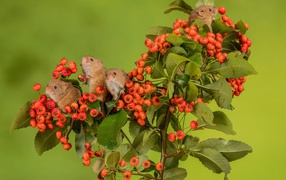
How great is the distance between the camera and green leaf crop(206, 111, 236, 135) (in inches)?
54.9

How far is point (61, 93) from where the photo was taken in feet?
4.30

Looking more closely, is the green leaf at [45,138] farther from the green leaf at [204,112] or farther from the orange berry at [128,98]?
the green leaf at [204,112]

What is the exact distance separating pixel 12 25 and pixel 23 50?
103 mm

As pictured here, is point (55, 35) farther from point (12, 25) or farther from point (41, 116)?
point (41, 116)

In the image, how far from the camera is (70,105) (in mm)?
1313

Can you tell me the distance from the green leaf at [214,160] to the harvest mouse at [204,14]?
314 millimetres

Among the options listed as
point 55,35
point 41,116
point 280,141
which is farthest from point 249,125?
point 41,116

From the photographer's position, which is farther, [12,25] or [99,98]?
[12,25]

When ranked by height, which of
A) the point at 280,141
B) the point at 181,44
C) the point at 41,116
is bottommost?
the point at 280,141

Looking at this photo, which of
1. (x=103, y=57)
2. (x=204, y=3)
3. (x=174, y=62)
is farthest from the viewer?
(x=103, y=57)

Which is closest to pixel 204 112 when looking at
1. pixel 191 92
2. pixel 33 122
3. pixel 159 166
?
pixel 191 92

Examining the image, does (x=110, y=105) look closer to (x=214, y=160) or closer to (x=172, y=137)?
(x=172, y=137)

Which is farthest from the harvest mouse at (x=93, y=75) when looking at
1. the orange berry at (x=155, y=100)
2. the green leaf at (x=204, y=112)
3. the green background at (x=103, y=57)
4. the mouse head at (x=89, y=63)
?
the green background at (x=103, y=57)

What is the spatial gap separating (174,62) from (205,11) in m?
0.25
